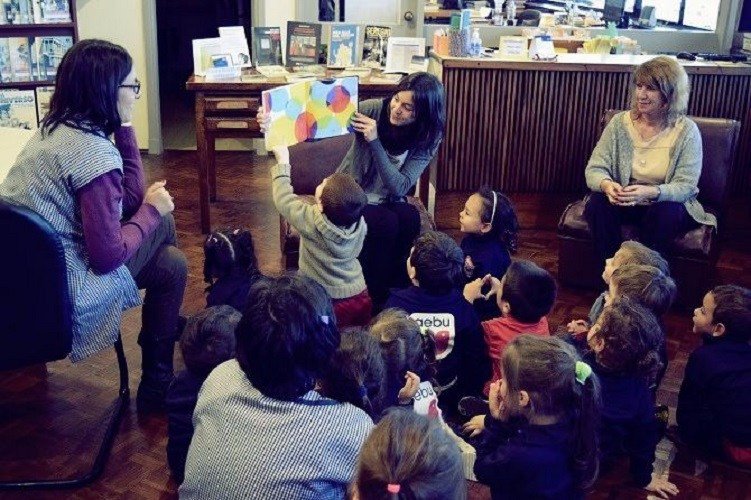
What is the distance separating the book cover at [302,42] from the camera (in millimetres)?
4605

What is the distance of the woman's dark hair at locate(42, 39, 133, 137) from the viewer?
228cm

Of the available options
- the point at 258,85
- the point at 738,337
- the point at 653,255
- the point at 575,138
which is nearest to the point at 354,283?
the point at 653,255

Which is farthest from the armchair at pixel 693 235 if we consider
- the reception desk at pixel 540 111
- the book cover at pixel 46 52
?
the book cover at pixel 46 52

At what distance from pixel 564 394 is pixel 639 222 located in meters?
1.85

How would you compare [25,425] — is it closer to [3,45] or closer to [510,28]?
[3,45]

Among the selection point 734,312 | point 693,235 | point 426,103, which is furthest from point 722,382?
point 426,103

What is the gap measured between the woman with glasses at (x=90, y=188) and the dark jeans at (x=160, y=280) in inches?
5.9

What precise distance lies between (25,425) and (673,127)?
2745mm

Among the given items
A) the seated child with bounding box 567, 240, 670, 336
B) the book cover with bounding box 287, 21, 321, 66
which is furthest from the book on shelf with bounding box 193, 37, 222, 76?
the seated child with bounding box 567, 240, 670, 336

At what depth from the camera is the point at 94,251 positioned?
228 cm

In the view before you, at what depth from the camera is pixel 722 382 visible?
255cm

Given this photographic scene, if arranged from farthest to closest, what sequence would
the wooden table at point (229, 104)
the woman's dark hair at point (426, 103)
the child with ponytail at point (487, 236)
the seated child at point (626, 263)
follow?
the wooden table at point (229, 104) < the woman's dark hair at point (426, 103) < the child with ponytail at point (487, 236) < the seated child at point (626, 263)

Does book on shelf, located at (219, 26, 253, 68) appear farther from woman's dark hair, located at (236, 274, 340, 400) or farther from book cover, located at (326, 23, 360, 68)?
woman's dark hair, located at (236, 274, 340, 400)

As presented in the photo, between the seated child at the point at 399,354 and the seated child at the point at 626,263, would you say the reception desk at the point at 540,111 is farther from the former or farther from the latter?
the seated child at the point at 399,354
